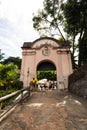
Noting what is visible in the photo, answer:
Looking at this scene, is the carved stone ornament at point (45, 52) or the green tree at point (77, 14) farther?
the carved stone ornament at point (45, 52)

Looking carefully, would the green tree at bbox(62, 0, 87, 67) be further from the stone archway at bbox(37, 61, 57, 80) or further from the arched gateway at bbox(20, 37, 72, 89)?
the stone archway at bbox(37, 61, 57, 80)

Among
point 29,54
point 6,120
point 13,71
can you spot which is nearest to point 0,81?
point 13,71

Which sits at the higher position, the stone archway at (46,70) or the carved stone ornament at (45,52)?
the carved stone ornament at (45,52)

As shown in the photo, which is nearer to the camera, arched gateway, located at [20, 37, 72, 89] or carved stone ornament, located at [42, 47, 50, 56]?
arched gateway, located at [20, 37, 72, 89]

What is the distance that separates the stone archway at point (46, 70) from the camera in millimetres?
30297

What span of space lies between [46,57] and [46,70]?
2.75 metres

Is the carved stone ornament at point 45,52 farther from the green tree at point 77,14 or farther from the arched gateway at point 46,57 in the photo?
the green tree at point 77,14

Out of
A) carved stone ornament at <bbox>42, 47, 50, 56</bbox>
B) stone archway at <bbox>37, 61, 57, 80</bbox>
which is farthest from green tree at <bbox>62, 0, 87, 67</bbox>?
stone archway at <bbox>37, 61, 57, 80</bbox>

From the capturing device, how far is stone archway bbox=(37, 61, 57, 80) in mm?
30297

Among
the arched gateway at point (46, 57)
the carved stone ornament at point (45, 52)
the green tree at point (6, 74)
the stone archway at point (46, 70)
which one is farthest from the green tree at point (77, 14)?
the stone archway at point (46, 70)

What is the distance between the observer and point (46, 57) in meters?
29.3

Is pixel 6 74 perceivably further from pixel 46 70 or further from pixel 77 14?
pixel 46 70

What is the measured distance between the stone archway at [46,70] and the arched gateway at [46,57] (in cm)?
99

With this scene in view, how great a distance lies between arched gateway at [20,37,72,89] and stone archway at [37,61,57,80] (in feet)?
3.24
